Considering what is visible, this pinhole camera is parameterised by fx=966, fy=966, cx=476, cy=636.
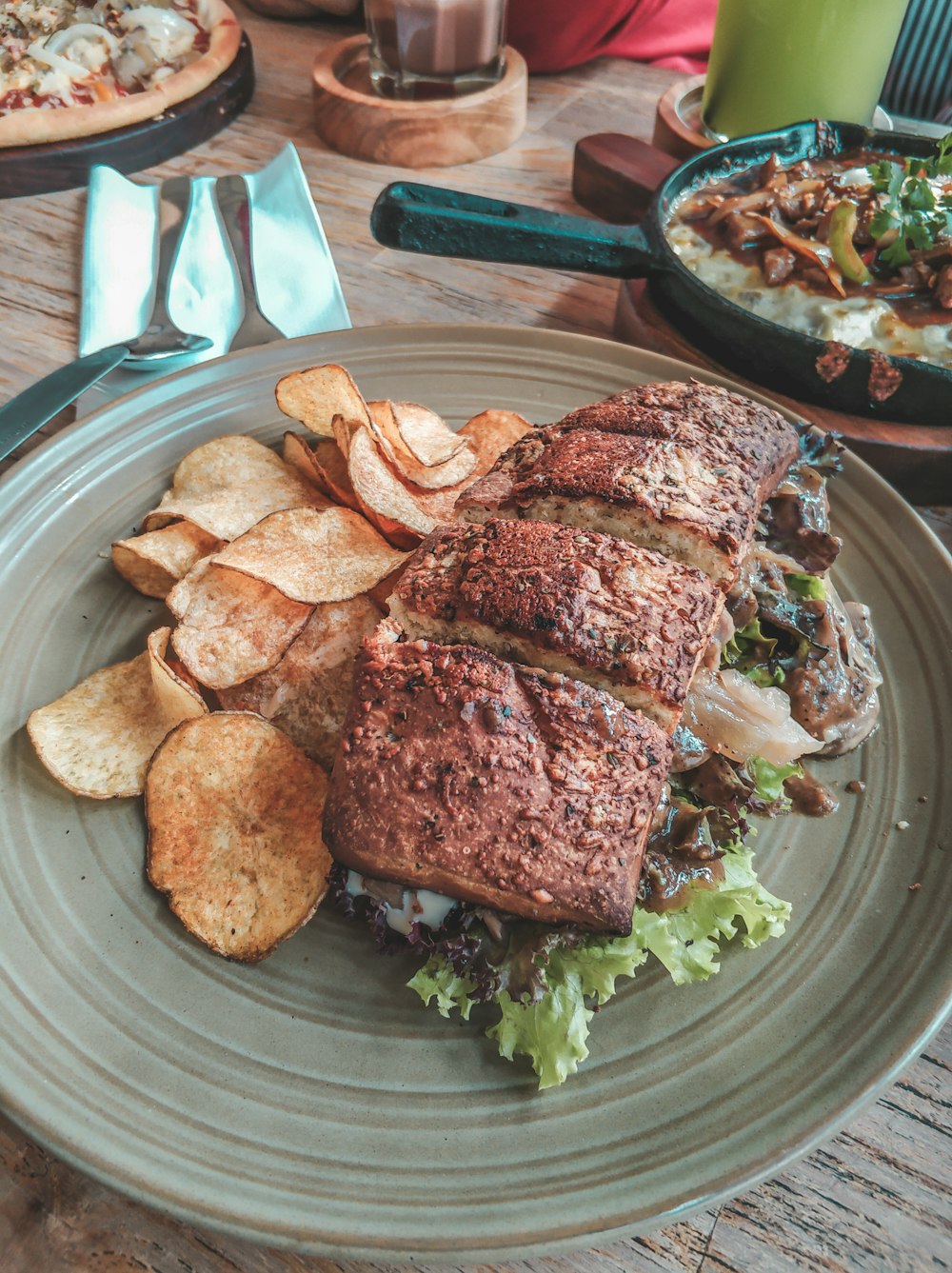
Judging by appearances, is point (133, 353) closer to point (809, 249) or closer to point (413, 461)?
point (413, 461)

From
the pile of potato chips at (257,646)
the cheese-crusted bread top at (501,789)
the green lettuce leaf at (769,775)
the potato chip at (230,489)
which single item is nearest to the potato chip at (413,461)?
the pile of potato chips at (257,646)

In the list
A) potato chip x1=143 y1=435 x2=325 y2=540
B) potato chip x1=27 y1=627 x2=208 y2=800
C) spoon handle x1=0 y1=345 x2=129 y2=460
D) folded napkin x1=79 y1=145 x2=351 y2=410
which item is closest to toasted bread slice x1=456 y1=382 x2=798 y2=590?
potato chip x1=143 y1=435 x2=325 y2=540

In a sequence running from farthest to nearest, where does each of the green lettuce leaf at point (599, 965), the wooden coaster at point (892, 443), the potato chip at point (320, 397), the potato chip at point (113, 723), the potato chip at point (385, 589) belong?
the wooden coaster at point (892, 443) < the potato chip at point (320, 397) < the potato chip at point (385, 589) < the potato chip at point (113, 723) < the green lettuce leaf at point (599, 965)

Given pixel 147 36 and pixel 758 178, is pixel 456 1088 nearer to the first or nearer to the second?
pixel 758 178

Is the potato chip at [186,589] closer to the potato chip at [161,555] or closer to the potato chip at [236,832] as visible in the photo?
the potato chip at [161,555]

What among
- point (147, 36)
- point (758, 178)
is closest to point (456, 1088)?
point (758, 178)

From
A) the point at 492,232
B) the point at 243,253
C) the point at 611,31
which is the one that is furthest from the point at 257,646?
the point at 611,31
